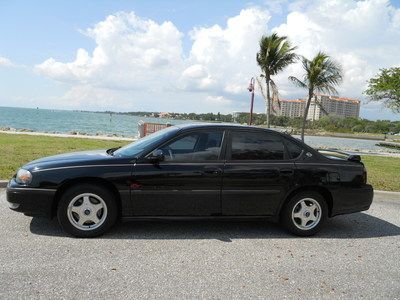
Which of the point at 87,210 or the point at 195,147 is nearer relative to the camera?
the point at 87,210

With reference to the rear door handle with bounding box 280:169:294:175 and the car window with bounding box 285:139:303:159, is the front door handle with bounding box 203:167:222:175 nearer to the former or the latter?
the rear door handle with bounding box 280:169:294:175

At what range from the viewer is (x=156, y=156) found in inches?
192

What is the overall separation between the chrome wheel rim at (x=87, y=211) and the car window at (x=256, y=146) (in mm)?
1792

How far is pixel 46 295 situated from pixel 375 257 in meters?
3.69

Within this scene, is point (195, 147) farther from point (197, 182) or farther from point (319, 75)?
point (319, 75)

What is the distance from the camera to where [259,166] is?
5203 mm

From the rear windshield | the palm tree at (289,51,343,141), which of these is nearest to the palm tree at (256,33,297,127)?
the palm tree at (289,51,343,141)

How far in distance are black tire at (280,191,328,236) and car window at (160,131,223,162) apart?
1.24 m

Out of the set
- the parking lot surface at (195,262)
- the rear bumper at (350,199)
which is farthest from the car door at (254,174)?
the rear bumper at (350,199)

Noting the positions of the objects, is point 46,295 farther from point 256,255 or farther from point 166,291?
point 256,255

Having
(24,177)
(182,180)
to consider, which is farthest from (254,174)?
(24,177)

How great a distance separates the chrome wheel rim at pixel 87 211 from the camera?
478 centimetres

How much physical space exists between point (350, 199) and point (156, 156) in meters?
2.80

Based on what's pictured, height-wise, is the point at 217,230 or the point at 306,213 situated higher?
the point at 306,213
